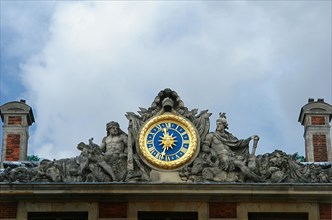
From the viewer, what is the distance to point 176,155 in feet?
131

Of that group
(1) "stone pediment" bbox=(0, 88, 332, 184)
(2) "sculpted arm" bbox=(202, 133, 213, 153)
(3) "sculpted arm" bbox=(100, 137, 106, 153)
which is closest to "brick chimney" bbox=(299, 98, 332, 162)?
(1) "stone pediment" bbox=(0, 88, 332, 184)

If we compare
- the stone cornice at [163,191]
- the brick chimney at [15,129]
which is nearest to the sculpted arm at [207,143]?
the stone cornice at [163,191]

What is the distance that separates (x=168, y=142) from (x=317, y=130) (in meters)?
6.73

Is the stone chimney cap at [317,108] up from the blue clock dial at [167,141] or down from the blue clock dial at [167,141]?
up

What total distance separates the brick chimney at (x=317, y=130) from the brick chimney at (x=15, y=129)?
38.4 ft

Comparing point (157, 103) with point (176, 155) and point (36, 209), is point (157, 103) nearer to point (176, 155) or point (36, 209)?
point (176, 155)

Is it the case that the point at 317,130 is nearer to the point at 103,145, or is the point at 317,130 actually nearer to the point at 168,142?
the point at 168,142

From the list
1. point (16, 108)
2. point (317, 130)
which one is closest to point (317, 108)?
point (317, 130)

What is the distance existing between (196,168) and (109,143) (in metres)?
3.64

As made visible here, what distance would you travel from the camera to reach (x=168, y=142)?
Answer: 131 ft

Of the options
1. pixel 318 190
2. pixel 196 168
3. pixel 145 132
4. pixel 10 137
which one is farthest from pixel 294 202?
pixel 10 137

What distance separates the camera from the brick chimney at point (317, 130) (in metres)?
41.8

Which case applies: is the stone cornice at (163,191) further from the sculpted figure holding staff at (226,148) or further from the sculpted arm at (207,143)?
the sculpted arm at (207,143)

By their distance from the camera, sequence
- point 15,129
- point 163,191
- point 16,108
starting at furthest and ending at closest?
point 16,108 → point 15,129 → point 163,191
